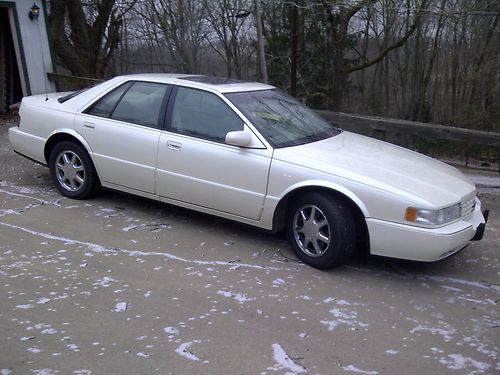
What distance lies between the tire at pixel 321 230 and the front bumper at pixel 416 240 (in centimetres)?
19

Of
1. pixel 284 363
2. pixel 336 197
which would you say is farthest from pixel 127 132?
pixel 284 363

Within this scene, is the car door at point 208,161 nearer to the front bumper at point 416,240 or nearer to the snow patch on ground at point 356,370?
the front bumper at point 416,240

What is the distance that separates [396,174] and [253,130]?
1287mm

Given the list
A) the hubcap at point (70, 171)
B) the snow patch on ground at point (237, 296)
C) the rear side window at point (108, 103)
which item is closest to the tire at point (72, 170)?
the hubcap at point (70, 171)

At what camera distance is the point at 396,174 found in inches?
187

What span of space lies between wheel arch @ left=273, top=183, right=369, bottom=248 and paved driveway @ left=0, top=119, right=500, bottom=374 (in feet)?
1.14

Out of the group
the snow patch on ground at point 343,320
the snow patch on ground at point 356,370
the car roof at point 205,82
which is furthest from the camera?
the car roof at point 205,82

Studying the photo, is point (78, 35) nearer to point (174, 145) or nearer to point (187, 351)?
point (174, 145)

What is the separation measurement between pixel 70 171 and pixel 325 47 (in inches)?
627

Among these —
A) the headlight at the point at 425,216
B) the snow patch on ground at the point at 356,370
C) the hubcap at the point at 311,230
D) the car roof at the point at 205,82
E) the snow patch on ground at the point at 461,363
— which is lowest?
the snow patch on ground at the point at 461,363

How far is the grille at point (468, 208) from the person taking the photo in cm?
473

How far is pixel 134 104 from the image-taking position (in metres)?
5.94

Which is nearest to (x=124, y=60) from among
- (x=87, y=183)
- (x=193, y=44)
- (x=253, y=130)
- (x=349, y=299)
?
(x=193, y=44)

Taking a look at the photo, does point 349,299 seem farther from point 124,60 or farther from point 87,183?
point 124,60
